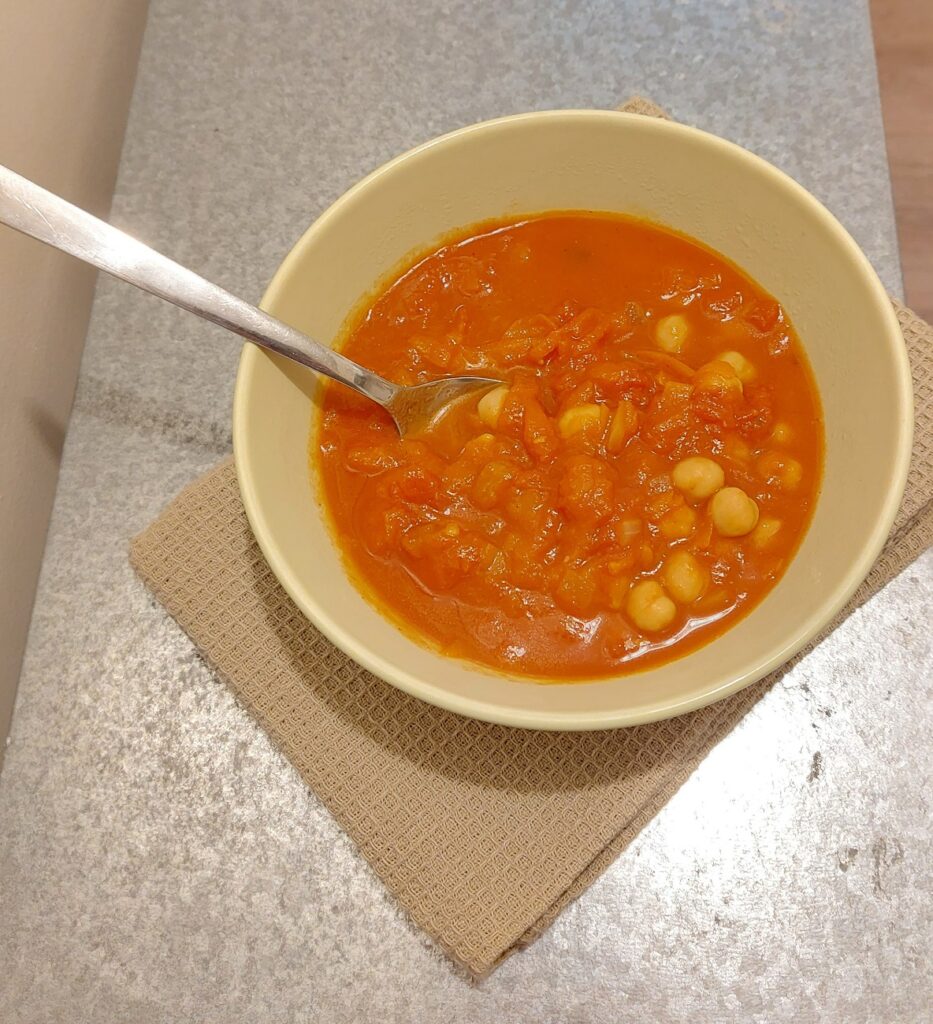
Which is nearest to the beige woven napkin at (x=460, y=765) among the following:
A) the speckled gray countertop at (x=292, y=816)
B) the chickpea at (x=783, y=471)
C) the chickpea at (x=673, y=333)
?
the speckled gray countertop at (x=292, y=816)

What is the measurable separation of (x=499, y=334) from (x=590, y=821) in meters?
1.01

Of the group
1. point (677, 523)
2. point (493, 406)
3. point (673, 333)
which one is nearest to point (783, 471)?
point (677, 523)

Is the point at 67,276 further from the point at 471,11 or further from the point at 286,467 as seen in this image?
the point at 471,11

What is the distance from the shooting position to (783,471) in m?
1.79

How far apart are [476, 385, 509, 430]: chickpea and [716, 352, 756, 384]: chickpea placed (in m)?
0.45

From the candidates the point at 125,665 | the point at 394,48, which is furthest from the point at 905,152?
the point at 125,665

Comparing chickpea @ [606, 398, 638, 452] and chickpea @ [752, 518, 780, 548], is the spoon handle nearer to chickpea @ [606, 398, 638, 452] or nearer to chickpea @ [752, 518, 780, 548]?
chickpea @ [606, 398, 638, 452]

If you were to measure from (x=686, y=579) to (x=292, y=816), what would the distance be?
102cm

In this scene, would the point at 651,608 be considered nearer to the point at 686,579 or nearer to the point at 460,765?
the point at 686,579

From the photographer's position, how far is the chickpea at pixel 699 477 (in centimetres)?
179

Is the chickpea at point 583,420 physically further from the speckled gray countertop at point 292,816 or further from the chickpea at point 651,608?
the speckled gray countertop at point 292,816

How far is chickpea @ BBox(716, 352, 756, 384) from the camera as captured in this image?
1851 millimetres

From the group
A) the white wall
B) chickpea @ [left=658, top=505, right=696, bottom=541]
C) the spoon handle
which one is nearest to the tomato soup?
chickpea @ [left=658, top=505, right=696, bottom=541]

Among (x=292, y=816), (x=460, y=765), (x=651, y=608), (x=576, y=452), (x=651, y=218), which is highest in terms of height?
(x=651, y=218)
